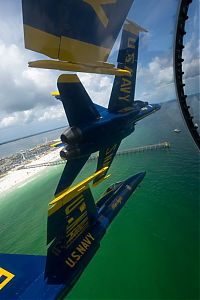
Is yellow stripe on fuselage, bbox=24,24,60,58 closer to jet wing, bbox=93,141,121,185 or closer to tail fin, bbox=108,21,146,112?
tail fin, bbox=108,21,146,112

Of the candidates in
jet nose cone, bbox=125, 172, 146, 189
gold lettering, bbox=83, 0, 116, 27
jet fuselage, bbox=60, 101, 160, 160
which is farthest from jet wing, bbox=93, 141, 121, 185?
jet nose cone, bbox=125, 172, 146, 189

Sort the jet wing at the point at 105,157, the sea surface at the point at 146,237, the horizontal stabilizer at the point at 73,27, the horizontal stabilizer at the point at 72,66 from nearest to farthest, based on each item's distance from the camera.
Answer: the horizontal stabilizer at the point at 73,27
the horizontal stabilizer at the point at 72,66
the jet wing at the point at 105,157
the sea surface at the point at 146,237

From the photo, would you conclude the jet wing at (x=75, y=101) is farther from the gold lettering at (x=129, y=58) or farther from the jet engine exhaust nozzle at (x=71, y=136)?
the gold lettering at (x=129, y=58)

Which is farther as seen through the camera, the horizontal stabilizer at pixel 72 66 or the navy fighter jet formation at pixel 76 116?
the horizontal stabilizer at pixel 72 66

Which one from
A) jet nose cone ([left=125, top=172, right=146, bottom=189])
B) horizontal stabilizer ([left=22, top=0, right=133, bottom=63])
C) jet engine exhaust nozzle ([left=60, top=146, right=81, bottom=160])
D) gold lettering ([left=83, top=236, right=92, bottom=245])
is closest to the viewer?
horizontal stabilizer ([left=22, top=0, right=133, bottom=63])

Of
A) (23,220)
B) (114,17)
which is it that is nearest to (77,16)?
(114,17)

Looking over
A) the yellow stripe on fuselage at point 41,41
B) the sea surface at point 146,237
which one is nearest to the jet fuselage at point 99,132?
the sea surface at point 146,237

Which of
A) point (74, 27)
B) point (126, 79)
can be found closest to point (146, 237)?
point (126, 79)
